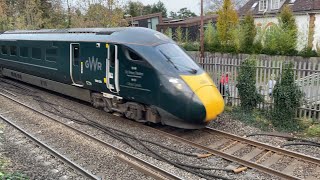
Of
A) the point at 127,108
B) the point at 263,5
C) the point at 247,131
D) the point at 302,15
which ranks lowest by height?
the point at 247,131

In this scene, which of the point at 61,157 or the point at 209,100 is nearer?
the point at 61,157

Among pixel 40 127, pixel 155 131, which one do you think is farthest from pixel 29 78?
pixel 155 131

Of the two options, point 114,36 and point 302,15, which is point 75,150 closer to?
point 114,36

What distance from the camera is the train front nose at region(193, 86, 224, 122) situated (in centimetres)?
873

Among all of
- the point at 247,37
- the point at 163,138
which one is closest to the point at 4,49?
the point at 163,138

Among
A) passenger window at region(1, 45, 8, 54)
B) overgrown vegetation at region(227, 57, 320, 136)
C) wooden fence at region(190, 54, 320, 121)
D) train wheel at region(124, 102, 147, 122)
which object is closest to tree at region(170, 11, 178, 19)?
passenger window at region(1, 45, 8, 54)

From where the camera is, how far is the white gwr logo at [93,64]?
1091 cm

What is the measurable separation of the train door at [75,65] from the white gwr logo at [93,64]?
601 mm

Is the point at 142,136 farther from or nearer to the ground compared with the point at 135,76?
nearer to the ground

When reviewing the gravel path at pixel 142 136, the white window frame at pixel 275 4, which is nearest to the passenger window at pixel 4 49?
the gravel path at pixel 142 136

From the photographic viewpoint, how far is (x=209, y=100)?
8859 mm

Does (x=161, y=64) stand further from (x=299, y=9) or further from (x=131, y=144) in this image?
(x=299, y=9)

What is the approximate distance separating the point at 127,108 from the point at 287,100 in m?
5.00

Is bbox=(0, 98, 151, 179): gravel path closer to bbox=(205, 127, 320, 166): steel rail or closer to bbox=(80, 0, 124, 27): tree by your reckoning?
bbox=(205, 127, 320, 166): steel rail
